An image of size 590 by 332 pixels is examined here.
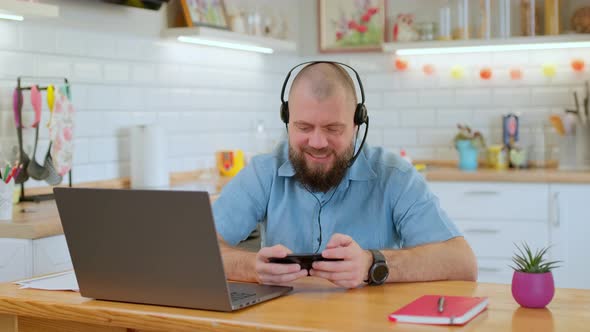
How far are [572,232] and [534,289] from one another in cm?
296

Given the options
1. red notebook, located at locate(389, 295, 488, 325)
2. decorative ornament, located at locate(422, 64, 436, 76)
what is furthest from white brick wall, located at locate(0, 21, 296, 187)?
red notebook, located at locate(389, 295, 488, 325)

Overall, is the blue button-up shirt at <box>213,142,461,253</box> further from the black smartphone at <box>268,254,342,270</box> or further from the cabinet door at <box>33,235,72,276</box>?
the cabinet door at <box>33,235,72,276</box>

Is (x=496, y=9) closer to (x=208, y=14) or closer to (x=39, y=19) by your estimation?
(x=208, y=14)

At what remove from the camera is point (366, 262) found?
218 cm

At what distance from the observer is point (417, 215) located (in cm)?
255

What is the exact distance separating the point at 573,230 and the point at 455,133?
1.15 meters

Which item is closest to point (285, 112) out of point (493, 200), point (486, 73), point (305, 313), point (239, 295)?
point (239, 295)

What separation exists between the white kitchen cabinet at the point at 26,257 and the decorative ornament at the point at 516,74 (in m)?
3.27

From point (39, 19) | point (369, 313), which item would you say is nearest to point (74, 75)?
point (39, 19)

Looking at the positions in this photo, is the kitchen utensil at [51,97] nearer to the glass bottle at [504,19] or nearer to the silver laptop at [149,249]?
the silver laptop at [149,249]

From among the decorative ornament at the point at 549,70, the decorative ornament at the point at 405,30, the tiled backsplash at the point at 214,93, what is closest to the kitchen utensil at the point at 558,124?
the tiled backsplash at the point at 214,93

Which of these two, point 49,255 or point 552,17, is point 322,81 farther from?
point 552,17

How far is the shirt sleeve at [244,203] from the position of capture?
2689 millimetres

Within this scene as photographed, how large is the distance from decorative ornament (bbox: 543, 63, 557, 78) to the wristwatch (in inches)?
136
